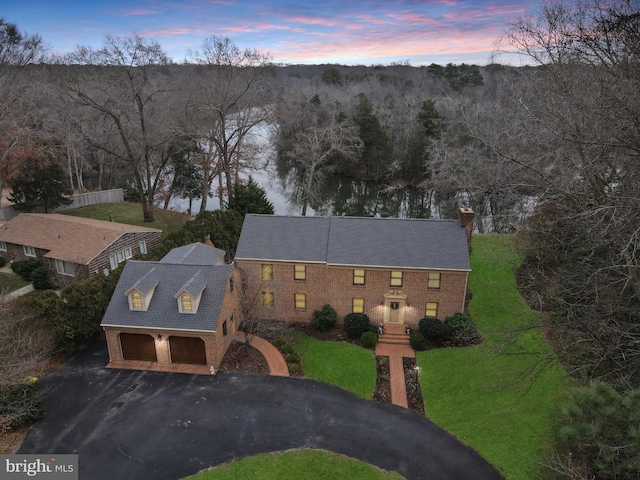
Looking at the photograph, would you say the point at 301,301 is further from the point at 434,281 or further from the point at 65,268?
the point at 65,268

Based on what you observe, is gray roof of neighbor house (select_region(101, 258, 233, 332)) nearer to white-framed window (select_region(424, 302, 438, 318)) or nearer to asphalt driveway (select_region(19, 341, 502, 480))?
asphalt driveway (select_region(19, 341, 502, 480))

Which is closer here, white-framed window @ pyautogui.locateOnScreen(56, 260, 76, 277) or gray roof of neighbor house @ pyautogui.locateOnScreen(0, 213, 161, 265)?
gray roof of neighbor house @ pyautogui.locateOnScreen(0, 213, 161, 265)

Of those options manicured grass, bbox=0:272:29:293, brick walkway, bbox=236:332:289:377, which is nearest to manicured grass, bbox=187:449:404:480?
brick walkway, bbox=236:332:289:377

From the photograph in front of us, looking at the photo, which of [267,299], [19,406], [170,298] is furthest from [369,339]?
[19,406]

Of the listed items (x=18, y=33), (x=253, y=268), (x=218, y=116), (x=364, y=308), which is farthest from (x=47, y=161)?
(x=364, y=308)

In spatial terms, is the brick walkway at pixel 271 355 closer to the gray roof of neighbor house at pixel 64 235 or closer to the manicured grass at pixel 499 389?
the manicured grass at pixel 499 389
